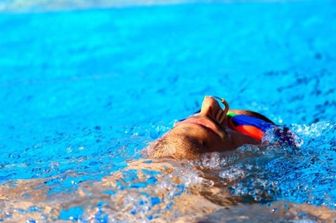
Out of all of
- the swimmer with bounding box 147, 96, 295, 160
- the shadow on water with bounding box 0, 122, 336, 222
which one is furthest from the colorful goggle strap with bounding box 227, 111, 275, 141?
the shadow on water with bounding box 0, 122, 336, 222

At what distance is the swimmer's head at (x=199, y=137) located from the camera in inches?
89.3

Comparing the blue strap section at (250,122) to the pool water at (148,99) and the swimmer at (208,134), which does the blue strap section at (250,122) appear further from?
the pool water at (148,99)

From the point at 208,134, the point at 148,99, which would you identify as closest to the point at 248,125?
the point at 208,134

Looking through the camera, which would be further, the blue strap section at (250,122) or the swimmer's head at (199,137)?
the blue strap section at (250,122)

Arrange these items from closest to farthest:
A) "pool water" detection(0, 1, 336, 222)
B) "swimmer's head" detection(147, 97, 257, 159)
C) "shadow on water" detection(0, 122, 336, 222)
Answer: "shadow on water" detection(0, 122, 336, 222), "pool water" detection(0, 1, 336, 222), "swimmer's head" detection(147, 97, 257, 159)

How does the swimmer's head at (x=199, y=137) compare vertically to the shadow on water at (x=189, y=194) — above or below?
above

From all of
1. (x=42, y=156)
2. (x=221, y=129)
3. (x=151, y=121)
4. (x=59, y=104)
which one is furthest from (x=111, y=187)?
(x=59, y=104)

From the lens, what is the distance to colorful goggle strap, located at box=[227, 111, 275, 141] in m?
2.64

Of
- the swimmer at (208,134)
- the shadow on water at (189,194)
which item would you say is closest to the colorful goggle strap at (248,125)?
the swimmer at (208,134)

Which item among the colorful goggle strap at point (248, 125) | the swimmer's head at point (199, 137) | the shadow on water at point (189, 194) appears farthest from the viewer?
the colorful goggle strap at point (248, 125)

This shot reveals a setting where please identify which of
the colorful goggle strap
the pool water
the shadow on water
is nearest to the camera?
the shadow on water

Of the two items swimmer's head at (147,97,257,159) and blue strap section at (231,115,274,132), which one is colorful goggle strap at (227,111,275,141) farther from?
swimmer's head at (147,97,257,159)

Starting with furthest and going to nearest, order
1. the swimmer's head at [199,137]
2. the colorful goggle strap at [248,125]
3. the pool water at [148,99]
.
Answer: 1. the colorful goggle strap at [248,125]
2. the swimmer's head at [199,137]
3. the pool water at [148,99]

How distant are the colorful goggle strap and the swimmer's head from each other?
13 cm
